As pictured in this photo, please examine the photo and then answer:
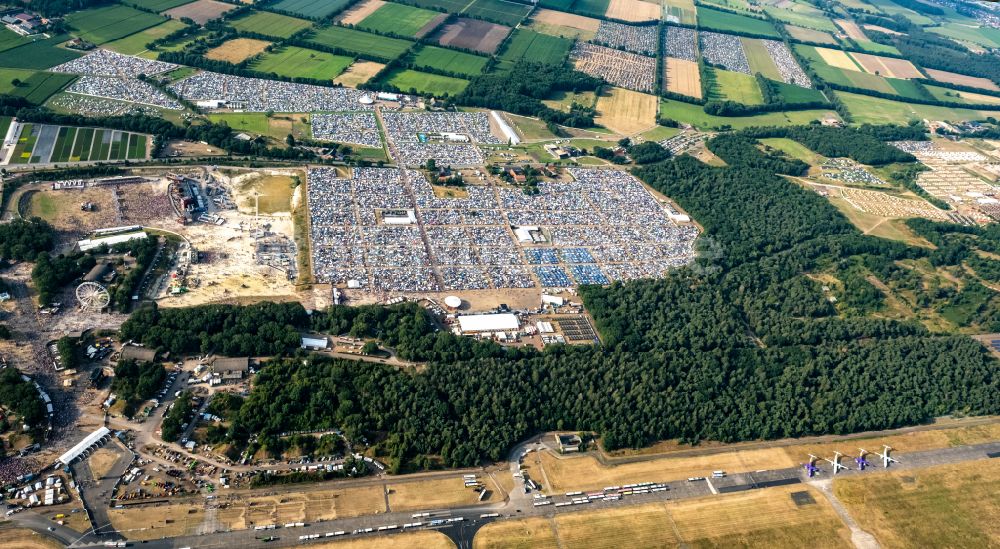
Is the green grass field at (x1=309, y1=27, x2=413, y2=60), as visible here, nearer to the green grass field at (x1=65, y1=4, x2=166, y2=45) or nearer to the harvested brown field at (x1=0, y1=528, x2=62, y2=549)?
the green grass field at (x1=65, y1=4, x2=166, y2=45)

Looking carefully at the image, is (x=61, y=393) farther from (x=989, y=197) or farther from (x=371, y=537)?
(x=989, y=197)

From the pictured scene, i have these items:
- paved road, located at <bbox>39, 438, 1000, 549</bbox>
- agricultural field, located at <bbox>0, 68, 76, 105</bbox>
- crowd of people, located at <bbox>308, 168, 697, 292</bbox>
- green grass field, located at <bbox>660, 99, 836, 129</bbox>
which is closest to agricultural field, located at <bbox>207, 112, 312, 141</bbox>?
crowd of people, located at <bbox>308, 168, 697, 292</bbox>

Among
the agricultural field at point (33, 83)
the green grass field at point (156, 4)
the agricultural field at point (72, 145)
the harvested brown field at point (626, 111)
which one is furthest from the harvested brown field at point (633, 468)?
the green grass field at point (156, 4)

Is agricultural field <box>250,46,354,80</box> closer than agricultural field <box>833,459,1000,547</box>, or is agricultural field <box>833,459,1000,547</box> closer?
agricultural field <box>833,459,1000,547</box>

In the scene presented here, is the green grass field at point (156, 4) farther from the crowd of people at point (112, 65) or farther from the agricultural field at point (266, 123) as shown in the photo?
the agricultural field at point (266, 123)

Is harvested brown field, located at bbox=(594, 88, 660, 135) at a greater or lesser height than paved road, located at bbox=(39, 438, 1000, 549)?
greater
